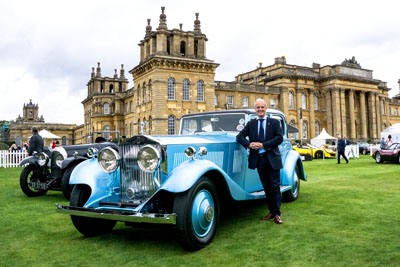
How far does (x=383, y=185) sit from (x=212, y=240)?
23.9ft

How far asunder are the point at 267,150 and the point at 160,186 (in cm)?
198

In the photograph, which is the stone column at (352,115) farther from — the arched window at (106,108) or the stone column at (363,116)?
the arched window at (106,108)

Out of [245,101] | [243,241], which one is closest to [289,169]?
[243,241]

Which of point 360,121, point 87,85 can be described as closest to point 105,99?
point 87,85

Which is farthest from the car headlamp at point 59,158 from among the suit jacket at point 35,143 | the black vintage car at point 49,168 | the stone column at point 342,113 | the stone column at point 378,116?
the stone column at point 378,116

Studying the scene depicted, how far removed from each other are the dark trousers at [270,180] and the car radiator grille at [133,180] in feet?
6.04

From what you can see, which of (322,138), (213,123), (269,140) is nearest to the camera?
(269,140)

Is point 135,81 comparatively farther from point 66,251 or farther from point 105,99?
point 66,251

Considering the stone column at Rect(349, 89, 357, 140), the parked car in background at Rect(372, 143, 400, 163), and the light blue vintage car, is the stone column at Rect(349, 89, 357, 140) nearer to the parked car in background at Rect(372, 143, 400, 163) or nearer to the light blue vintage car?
the parked car in background at Rect(372, 143, 400, 163)

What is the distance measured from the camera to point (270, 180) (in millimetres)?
5266

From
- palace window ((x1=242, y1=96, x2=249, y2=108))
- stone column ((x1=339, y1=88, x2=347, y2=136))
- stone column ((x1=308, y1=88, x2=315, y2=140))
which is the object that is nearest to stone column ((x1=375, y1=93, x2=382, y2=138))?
stone column ((x1=339, y1=88, x2=347, y2=136))

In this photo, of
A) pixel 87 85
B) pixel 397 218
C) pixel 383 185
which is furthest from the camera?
pixel 87 85

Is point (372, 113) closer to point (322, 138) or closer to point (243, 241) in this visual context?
point (322, 138)

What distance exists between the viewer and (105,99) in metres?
60.1
